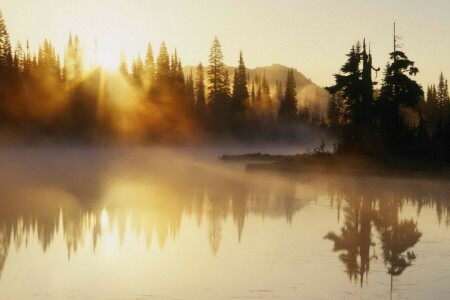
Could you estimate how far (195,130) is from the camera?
108 m

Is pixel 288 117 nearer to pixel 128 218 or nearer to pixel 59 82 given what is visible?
pixel 59 82

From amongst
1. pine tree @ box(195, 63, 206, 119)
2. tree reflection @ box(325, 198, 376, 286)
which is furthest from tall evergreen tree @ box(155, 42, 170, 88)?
tree reflection @ box(325, 198, 376, 286)

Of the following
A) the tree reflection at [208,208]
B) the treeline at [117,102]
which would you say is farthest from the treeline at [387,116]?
the treeline at [117,102]

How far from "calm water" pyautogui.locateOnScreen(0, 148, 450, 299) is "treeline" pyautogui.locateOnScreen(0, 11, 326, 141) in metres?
59.5

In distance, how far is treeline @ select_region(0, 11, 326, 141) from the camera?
293 ft

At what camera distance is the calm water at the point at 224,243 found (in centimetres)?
1269

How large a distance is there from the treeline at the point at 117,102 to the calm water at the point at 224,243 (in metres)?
59.5

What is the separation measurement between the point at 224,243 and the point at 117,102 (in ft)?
293

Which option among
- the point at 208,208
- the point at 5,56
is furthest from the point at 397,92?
the point at 5,56

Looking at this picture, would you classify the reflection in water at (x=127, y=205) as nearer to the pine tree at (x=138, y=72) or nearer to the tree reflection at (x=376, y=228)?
the tree reflection at (x=376, y=228)

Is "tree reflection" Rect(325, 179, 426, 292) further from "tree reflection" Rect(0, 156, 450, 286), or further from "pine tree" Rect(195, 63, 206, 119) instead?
"pine tree" Rect(195, 63, 206, 119)

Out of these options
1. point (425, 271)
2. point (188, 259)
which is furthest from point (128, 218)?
point (425, 271)

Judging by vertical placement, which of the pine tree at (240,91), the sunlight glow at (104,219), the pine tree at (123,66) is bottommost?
the sunlight glow at (104,219)

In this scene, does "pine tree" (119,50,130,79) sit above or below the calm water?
above
